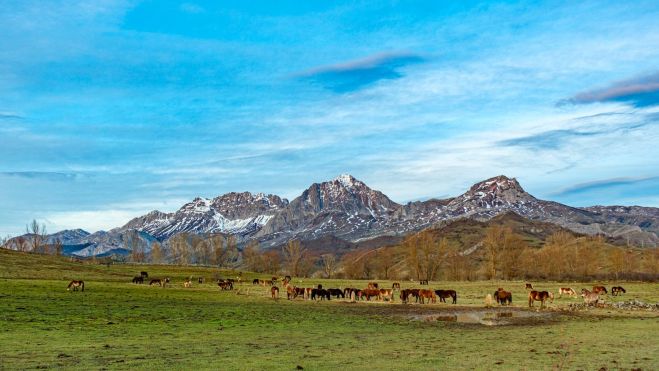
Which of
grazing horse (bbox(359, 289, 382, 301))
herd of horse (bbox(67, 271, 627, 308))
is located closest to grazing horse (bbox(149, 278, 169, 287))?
herd of horse (bbox(67, 271, 627, 308))

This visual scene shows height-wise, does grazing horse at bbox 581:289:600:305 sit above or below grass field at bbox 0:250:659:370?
below

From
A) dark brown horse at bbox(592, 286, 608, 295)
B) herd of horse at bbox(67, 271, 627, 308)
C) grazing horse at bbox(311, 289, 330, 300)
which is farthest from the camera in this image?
dark brown horse at bbox(592, 286, 608, 295)

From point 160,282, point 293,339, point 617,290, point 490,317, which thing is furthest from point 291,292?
point 617,290

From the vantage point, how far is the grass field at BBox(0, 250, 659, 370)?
21719 millimetres

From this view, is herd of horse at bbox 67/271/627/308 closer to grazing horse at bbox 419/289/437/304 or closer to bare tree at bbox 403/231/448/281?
grazing horse at bbox 419/289/437/304

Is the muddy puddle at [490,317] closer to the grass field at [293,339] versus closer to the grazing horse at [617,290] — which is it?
the grass field at [293,339]

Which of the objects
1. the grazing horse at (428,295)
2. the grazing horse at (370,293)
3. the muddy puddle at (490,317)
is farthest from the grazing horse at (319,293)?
the muddy puddle at (490,317)

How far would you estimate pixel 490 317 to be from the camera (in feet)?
150

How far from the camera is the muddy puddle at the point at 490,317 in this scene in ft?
138

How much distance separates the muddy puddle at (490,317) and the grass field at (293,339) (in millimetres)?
919

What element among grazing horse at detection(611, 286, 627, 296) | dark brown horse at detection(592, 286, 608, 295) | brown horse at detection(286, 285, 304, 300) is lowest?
grazing horse at detection(611, 286, 627, 296)

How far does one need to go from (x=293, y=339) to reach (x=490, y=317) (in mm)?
21267

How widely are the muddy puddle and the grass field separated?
92 centimetres

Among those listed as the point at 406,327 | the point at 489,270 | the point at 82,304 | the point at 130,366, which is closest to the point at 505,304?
the point at 406,327
